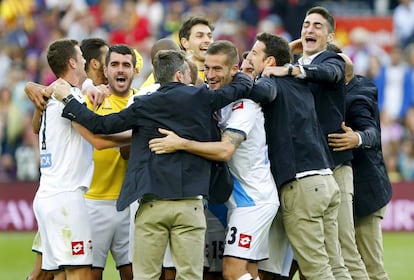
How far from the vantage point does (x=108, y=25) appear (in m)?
24.0

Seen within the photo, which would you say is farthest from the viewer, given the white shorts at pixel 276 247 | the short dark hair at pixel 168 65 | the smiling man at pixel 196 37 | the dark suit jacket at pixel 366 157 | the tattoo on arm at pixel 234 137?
the smiling man at pixel 196 37

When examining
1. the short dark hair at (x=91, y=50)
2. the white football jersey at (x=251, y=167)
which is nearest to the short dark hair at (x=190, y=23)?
the short dark hair at (x=91, y=50)

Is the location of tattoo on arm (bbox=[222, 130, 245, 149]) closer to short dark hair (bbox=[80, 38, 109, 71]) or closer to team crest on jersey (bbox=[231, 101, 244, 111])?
team crest on jersey (bbox=[231, 101, 244, 111])

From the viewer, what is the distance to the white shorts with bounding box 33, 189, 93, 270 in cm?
1009

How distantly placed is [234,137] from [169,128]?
2.15ft

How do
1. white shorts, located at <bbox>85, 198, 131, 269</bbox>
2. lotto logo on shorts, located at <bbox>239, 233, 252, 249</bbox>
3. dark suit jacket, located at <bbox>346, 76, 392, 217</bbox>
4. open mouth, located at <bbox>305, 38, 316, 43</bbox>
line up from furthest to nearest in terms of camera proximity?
1. dark suit jacket, located at <bbox>346, 76, 392, 217</bbox>
2. open mouth, located at <bbox>305, 38, 316, 43</bbox>
3. white shorts, located at <bbox>85, 198, 131, 269</bbox>
4. lotto logo on shorts, located at <bbox>239, 233, 252, 249</bbox>

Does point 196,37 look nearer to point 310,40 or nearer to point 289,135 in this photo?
point 310,40

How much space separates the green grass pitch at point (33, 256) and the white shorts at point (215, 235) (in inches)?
160

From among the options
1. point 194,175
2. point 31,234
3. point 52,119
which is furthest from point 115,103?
point 31,234

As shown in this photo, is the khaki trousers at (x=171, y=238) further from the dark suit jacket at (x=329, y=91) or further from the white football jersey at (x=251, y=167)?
the dark suit jacket at (x=329, y=91)

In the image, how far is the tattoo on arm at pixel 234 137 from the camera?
32.8 feet

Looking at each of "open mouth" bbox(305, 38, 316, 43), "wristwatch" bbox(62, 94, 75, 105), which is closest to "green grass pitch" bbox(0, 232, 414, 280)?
"open mouth" bbox(305, 38, 316, 43)

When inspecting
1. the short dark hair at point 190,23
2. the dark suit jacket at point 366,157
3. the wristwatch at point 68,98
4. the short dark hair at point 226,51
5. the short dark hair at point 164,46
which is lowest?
the dark suit jacket at point 366,157

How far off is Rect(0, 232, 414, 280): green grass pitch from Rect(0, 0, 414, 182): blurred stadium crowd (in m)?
2.03
